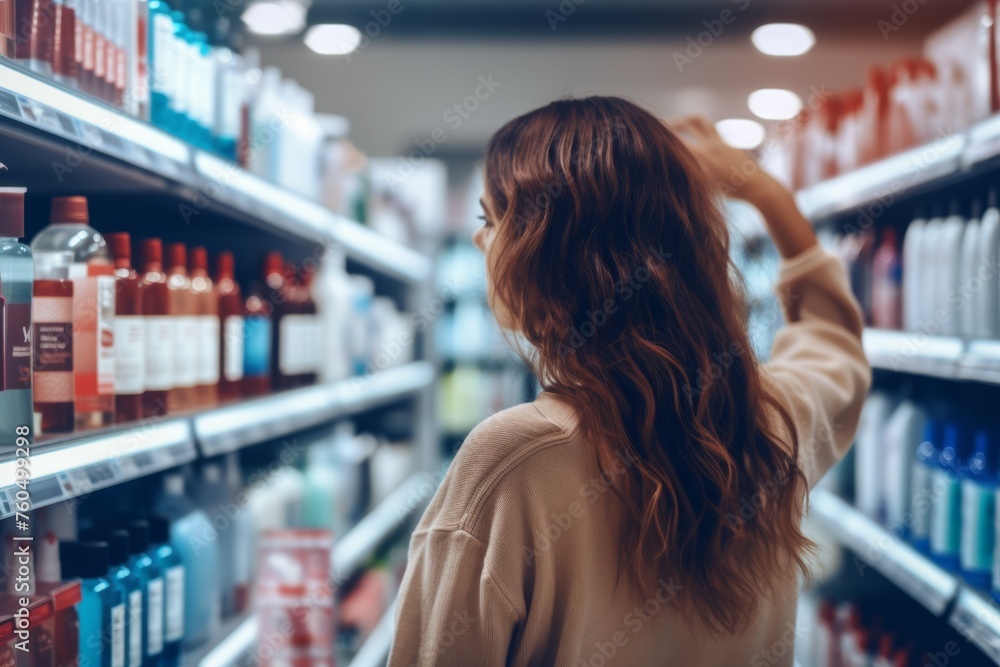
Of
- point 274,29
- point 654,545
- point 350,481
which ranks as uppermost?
point 274,29

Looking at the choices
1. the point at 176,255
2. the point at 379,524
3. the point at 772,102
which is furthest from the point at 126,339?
the point at 772,102

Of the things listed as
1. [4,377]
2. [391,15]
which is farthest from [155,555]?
[391,15]

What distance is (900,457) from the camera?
2301 mm

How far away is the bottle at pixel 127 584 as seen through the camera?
4.25 ft

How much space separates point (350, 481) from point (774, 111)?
3.84 meters

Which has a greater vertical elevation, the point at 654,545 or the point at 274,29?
the point at 274,29

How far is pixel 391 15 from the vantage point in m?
5.12

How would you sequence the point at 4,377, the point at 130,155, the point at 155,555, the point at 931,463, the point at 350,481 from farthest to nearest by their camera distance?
the point at 350,481, the point at 931,463, the point at 155,555, the point at 130,155, the point at 4,377

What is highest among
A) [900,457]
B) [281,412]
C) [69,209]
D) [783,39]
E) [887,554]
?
[783,39]

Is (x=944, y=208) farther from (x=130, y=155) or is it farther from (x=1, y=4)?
(x=1, y=4)

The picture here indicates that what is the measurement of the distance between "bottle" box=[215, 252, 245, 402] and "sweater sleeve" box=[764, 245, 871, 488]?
1.06 m

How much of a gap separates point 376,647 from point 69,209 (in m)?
2.03

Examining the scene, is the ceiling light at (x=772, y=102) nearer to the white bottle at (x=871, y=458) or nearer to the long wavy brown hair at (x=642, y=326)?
the white bottle at (x=871, y=458)

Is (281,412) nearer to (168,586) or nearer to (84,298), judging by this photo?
(168,586)
